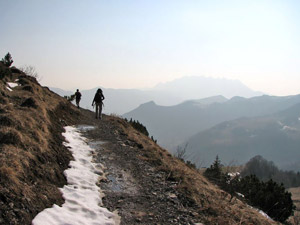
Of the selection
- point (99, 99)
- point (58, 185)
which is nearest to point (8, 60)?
point (99, 99)

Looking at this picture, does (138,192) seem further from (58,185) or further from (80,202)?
(58,185)

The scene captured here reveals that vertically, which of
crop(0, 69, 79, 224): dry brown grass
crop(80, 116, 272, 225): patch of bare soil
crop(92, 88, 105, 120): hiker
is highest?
crop(92, 88, 105, 120): hiker

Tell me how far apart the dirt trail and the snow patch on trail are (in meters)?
0.33

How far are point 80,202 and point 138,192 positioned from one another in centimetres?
197

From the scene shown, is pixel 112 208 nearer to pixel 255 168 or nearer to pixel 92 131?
pixel 92 131

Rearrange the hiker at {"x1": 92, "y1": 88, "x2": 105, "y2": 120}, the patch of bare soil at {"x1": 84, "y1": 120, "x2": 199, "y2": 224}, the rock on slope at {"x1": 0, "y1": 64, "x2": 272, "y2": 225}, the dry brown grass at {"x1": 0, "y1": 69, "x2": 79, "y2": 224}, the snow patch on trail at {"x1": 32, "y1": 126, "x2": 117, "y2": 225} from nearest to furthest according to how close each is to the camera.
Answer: the dry brown grass at {"x1": 0, "y1": 69, "x2": 79, "y2": 224} < the rock on slope at {"x1": 0, "y1": 64, "x2": 272, "y2": 225} < the snow patch on trail at {"x1": 32, "y1": 126, "x2": 117, "y2": 225} < the patch of bare soil at {"x1": 84, "y1": 120, "x2": 199, "y2": 224} < the hiker at {"x1": 92, "y1": 88, "x2": 105, "y2": 120}

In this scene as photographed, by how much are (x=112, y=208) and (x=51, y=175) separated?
2066mm

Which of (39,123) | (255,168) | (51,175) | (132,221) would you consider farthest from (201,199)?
(255,168)

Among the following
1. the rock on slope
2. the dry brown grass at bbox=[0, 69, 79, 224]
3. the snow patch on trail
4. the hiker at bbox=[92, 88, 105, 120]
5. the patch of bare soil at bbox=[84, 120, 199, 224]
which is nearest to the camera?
the dry brown grass at bbox=[0, 69, 79, 224]

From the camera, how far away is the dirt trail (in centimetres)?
604

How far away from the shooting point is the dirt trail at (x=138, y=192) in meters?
6.04

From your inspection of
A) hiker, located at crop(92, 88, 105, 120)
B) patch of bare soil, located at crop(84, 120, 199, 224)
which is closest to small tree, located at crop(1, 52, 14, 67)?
hiker, located at crop(92, 88, 105, 120)

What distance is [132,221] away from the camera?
5.65 metres

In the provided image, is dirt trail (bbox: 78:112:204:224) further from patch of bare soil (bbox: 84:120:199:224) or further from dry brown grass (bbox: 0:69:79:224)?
dry brown grass (bbox: 0:69:79:224)
